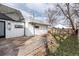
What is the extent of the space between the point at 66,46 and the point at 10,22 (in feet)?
4.43

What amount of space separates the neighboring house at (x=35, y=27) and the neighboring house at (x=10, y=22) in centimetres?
13

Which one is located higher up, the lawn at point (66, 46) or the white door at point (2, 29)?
the white door at point (2, 29)

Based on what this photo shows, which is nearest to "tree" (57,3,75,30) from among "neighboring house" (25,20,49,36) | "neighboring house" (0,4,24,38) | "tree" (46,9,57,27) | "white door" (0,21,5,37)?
"tree" (46,9,57,27)

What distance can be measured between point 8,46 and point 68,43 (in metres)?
1.32

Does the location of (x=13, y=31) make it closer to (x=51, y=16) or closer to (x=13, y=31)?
(x=13, y=31)

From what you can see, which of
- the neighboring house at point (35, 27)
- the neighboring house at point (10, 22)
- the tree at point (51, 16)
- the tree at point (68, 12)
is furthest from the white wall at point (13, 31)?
the tree at point (68, 12)

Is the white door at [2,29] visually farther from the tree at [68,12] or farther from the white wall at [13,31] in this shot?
the tree at [68,12]

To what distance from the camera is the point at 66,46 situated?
12.2 ft

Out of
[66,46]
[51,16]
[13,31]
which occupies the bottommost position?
[66,46]

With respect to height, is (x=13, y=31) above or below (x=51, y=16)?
below

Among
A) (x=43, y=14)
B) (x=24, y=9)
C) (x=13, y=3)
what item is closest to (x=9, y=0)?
(x=13, y=3)

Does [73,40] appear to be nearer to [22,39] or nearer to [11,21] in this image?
[22,39]

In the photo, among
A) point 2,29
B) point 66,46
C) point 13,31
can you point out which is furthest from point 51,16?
point 2,29

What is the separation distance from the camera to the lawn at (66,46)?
3.72m
